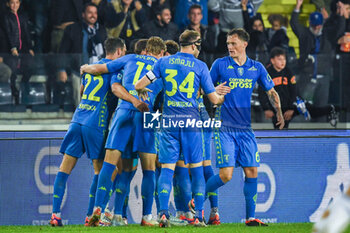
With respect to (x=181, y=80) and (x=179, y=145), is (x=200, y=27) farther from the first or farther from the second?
(x=179, y=145)

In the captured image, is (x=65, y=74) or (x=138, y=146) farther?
(x=65, y=74)

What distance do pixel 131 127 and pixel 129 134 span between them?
8 centimetres

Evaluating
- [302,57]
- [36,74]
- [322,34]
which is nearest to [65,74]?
[36,74]

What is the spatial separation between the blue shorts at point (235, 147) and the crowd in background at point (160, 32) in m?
2.66

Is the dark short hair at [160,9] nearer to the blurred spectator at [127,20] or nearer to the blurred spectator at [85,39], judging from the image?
the blurred spectator at [127,20]

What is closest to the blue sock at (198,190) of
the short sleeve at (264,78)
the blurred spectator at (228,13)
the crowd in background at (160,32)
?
the short sleeve at (264,78)

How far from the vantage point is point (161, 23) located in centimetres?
1096

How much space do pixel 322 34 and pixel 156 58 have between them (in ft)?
15.2

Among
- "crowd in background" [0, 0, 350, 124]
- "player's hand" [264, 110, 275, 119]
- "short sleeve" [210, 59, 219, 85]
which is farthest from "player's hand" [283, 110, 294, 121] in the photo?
"short sleeve" [210, 59, 219, 85]

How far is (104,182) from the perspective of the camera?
7.32 m

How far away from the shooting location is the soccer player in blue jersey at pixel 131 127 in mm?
7391

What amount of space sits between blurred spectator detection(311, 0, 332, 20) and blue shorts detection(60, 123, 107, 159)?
560 centimetres

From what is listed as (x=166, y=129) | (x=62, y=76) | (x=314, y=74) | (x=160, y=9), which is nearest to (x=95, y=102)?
(x=166, y=129)

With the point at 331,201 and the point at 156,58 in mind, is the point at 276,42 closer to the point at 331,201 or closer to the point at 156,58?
the point at 331,201
